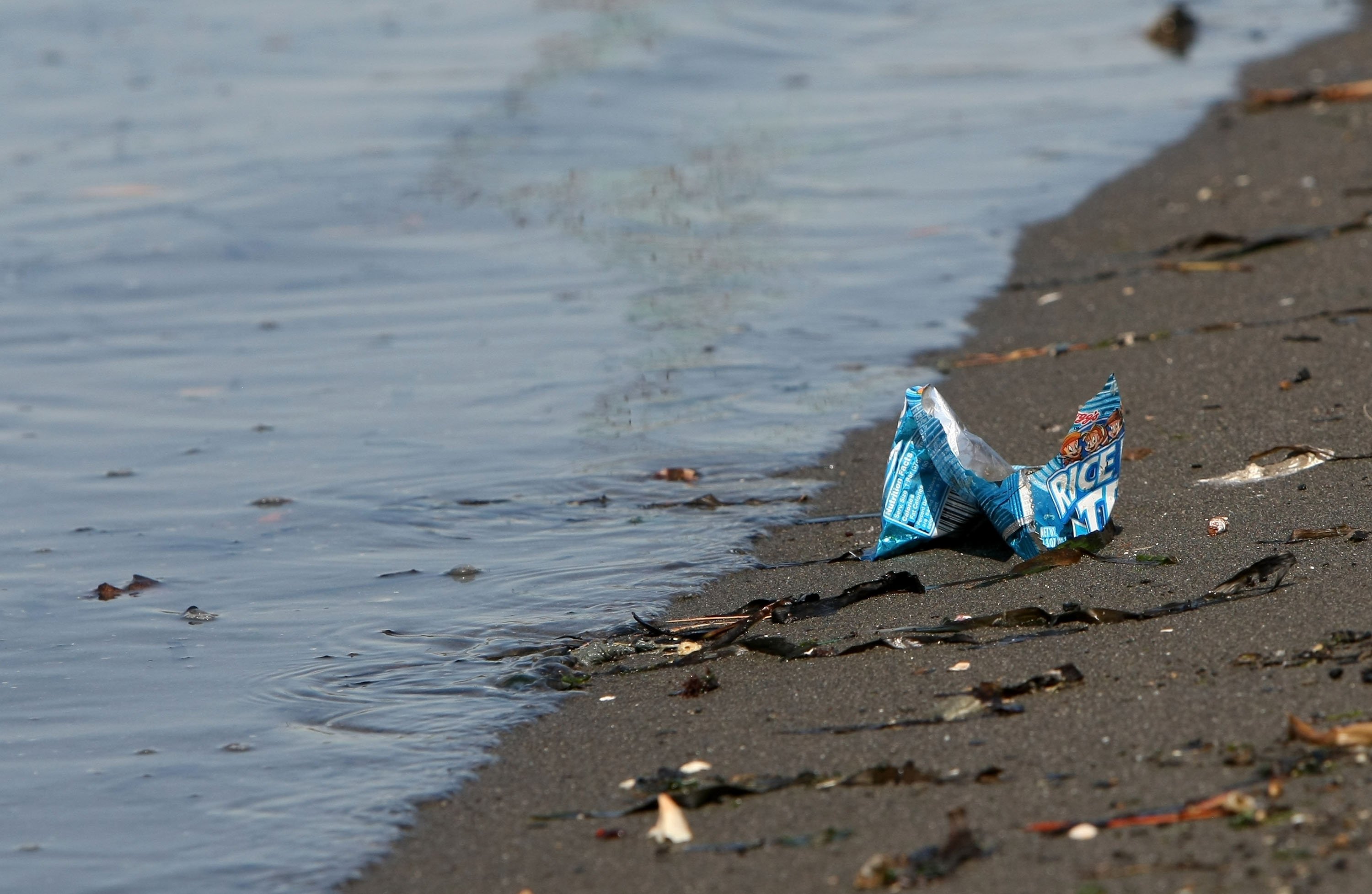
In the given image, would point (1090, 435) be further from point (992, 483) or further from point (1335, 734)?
point (1335, 734)

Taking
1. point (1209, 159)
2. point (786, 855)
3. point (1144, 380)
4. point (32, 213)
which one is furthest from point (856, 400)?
point (32, 213)

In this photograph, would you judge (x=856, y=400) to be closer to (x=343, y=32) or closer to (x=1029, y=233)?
(x=1029, y=233)

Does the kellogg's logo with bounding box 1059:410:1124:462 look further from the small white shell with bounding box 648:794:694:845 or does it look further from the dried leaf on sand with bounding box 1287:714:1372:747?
the small white shell with bounding box 648:794:694:845

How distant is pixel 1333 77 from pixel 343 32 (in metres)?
10.5

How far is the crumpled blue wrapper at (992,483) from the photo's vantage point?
3738 mm

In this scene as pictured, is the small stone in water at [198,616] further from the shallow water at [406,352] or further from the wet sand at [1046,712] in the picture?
the wet sand at [1046,712]

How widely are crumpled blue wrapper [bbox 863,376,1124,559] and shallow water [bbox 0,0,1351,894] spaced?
0.65 m

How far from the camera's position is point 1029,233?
324 inches

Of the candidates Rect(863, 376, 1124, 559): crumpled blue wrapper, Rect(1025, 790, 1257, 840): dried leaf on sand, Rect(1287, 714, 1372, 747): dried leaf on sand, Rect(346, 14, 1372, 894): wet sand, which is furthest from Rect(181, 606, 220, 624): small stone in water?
Rect(1287, 714, 1372, 747): dried leaf on sand

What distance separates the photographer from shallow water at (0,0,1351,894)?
3449 millimetres

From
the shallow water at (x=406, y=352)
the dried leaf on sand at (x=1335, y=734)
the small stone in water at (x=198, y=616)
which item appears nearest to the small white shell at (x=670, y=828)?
the shallow water at (x=406, y=352)

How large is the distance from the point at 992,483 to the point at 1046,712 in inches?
40.0

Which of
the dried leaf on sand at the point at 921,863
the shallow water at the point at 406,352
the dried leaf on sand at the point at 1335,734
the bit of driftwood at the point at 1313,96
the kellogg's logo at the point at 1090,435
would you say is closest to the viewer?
the dried leaf on sand at the point at 921,863

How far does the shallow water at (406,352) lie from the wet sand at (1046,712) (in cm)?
26
